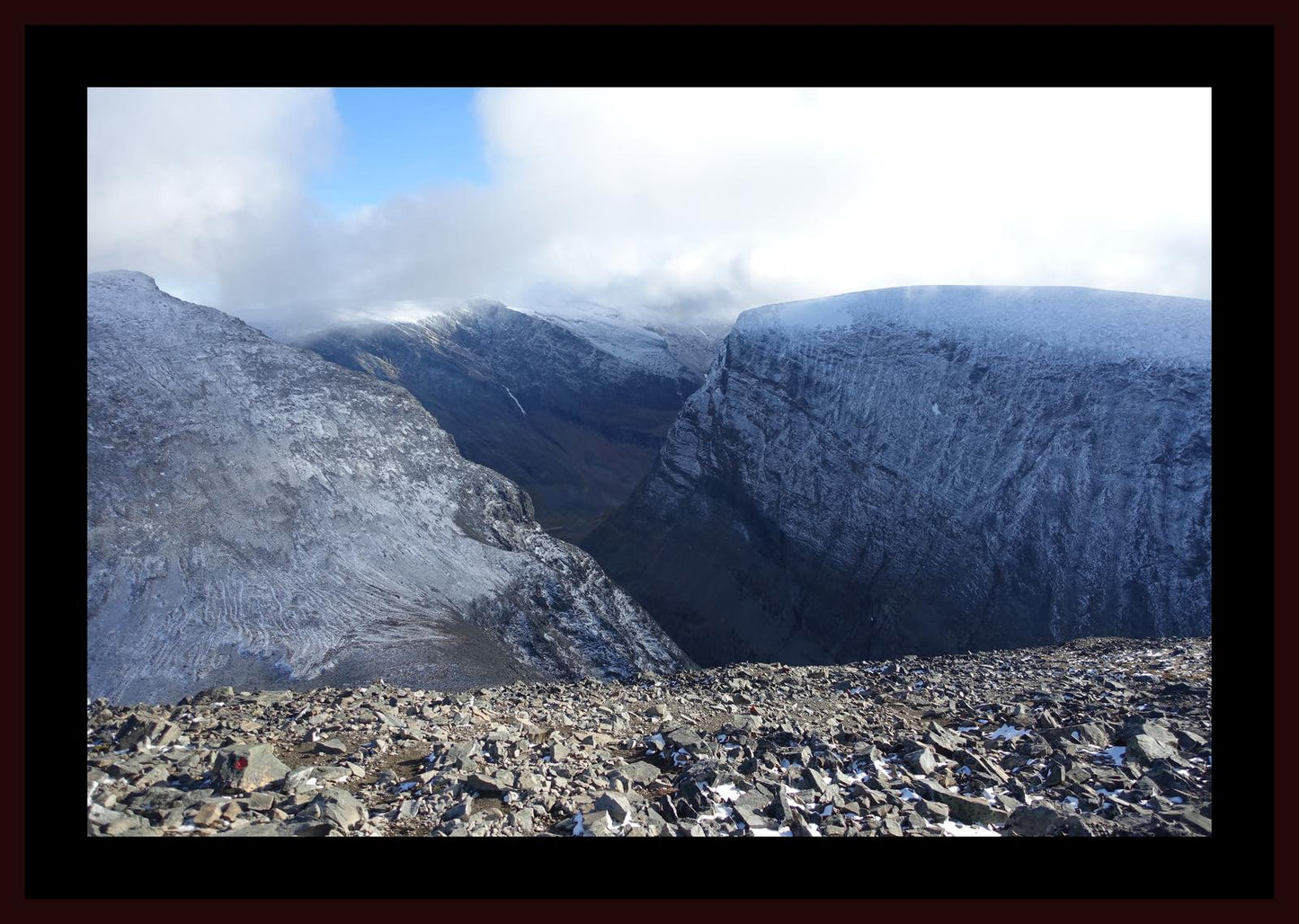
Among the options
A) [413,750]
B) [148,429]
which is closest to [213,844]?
[413,750]

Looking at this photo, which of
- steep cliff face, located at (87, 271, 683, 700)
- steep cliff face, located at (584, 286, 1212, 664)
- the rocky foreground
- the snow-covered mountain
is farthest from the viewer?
the snow-covered mountain

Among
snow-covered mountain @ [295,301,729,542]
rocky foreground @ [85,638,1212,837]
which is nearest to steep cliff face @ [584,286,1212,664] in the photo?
rocky foreground @ [85,638,1212,837]

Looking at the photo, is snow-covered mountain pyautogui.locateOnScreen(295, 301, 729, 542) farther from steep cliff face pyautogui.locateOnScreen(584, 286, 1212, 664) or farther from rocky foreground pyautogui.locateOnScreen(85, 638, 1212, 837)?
rocky foreground pyautogui.locateOnScreen(85, 638, 1212, 837)

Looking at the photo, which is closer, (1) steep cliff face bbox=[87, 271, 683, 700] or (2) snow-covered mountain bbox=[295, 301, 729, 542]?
(1) steep cliff face bbox=[87, 271, 683, 700]

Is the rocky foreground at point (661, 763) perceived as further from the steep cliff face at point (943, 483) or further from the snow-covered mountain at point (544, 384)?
the snow-covered mountain at point (544, 384)

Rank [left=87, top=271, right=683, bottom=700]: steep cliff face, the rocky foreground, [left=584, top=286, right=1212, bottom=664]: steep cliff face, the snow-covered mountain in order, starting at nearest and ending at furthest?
the rocky foreground
[left=87, top=271, right=683, bottom=700]: steep cliff face
[left=584, top=286, right=1212, bottom=664]: steep cliff face
the snow-covered mountain

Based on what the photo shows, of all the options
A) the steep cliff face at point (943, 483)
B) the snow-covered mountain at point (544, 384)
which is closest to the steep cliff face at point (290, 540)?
the steep cliff face at point (943, 483)

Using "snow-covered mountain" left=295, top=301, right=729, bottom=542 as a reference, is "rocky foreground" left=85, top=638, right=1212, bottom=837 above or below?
below
